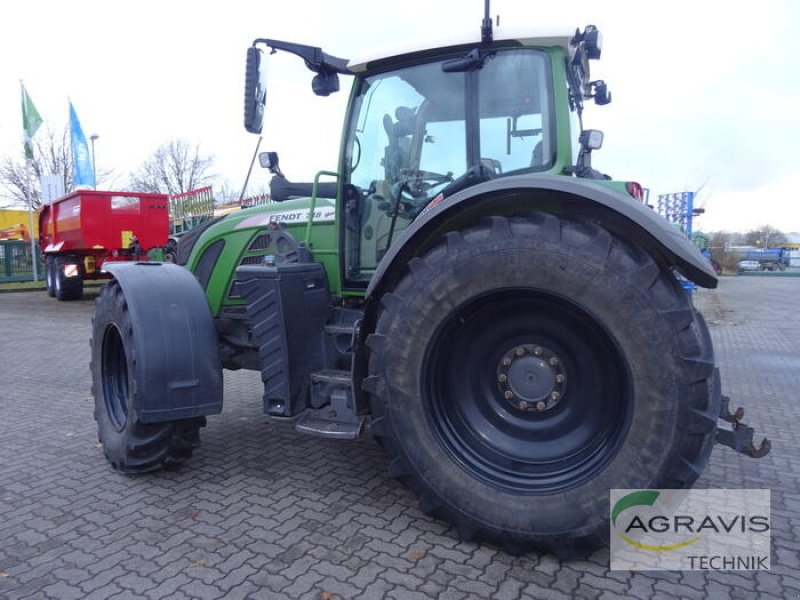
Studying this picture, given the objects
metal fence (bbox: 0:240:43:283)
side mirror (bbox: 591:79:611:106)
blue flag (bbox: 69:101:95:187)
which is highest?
blue flag (bbox: 69:101:95:187)

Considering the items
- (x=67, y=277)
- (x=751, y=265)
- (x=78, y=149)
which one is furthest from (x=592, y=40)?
(x=751, y=265)

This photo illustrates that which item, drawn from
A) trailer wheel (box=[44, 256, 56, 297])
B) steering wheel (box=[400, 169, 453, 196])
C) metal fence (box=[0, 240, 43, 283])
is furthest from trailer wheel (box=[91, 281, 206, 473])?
metal fence (box=[0, 240, 43, 283])

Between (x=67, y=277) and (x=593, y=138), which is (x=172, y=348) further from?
(x=67, y=277)

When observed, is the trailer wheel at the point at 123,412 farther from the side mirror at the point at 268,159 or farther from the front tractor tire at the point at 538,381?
the front tractor tire at the point at 538,381

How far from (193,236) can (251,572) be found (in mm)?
3076

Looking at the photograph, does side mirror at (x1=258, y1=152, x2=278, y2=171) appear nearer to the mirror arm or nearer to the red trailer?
the mirror arm

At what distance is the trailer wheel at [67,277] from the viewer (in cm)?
1574

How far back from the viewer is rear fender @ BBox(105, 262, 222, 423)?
3.46 metres

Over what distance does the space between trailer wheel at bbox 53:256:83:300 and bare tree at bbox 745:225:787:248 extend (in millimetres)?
86436

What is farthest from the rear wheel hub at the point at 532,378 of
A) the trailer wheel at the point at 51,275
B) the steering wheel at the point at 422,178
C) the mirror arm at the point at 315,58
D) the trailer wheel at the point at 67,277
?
the trailer wheel at the point at 51,275

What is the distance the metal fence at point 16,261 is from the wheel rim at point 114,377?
2152 cm

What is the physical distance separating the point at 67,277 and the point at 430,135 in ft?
50.7

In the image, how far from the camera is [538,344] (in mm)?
2965

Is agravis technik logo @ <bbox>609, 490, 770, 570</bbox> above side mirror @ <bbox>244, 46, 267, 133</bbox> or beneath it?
beneath
